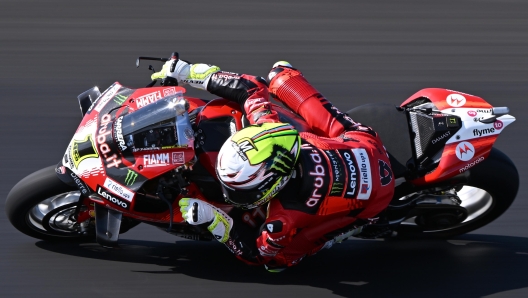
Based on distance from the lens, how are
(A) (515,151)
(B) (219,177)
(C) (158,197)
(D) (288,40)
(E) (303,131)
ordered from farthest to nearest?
1. (D) (288,40)
2. (A) (515,151)
3. (E) (303,131)
4. (C) (158,197)
5. (B) (219,177)

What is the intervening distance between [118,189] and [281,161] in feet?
2.93

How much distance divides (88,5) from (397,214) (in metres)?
4.79

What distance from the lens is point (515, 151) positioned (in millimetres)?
6488

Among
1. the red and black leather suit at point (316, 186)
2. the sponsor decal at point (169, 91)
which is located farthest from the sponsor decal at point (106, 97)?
the red and black leather suit at point (316, 186)

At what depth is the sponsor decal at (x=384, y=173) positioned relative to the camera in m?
4.46

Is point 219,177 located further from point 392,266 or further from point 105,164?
point 392,266

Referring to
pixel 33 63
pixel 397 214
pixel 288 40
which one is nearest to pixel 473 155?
pixel 397 214

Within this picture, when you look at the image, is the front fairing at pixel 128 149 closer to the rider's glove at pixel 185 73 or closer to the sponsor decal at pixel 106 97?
the sponsor decal at pixel 106 97

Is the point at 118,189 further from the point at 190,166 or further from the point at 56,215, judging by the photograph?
the point at 56,215

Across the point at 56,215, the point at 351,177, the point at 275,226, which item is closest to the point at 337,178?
the point at 351,177

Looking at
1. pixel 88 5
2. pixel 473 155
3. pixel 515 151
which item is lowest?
pixel 515 151

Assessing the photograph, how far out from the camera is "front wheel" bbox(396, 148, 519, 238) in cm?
482

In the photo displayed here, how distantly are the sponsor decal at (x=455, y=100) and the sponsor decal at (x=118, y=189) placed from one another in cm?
199

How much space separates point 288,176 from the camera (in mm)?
4172
